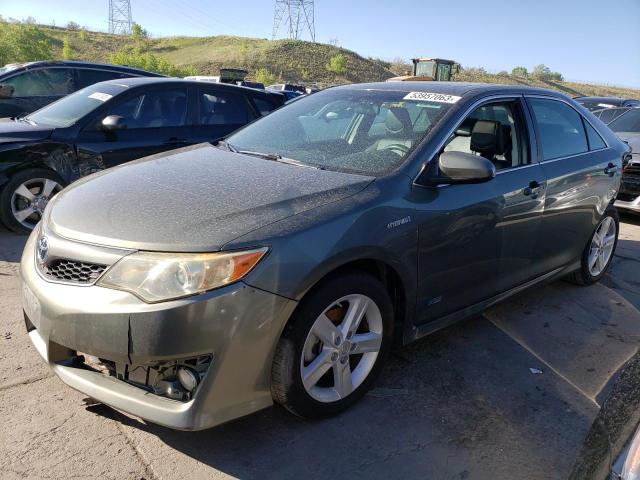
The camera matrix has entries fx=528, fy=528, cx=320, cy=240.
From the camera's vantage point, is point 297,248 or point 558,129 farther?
point 558,129

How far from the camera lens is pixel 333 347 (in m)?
2.52

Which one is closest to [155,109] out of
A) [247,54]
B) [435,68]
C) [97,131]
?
[97,131]

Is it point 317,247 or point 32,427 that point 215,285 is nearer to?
point 317,247

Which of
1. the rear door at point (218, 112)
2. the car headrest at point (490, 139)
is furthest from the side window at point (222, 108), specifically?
the car headrest at point (490, 139)

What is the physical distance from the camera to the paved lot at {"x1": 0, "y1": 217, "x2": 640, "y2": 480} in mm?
2285

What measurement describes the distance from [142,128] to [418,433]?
14.7 ft

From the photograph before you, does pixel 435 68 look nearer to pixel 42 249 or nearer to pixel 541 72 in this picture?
pixel 42 249

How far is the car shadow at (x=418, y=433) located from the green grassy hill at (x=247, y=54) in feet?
174

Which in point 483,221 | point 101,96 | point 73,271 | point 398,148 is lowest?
point 73,271

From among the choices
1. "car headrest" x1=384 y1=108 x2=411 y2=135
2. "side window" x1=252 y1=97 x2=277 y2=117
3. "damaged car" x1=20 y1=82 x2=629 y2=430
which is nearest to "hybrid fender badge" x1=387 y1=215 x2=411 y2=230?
"damaged car" x1=20 y1=82 x2=629 y2=430

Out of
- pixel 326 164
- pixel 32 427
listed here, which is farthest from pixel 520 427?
pixel 32 427

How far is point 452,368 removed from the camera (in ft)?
10.5

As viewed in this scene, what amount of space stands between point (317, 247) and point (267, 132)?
5.19 ft

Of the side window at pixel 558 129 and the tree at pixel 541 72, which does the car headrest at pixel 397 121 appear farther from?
the tree at pixel 541 72
